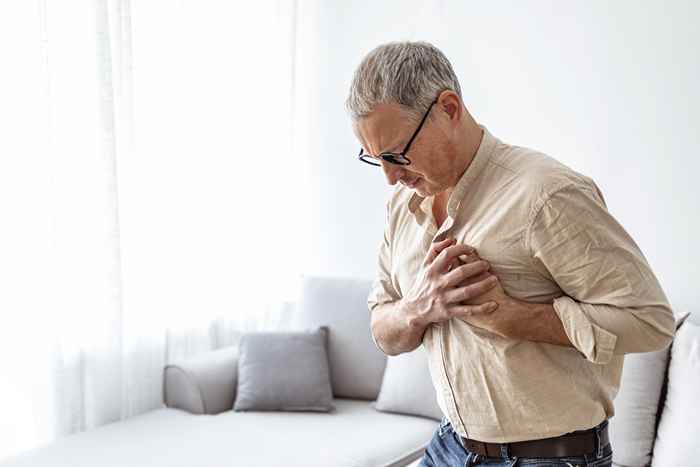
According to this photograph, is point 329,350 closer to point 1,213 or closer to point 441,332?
point 1,213

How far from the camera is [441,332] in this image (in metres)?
1.37

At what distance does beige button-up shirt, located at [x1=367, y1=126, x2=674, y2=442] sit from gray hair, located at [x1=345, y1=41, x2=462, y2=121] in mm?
150

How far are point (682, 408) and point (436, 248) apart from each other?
1.44 meters

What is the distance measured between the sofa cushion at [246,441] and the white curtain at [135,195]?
29 cm

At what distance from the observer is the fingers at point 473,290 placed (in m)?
1.22

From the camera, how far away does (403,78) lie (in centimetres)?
124

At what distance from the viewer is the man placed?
116 cm

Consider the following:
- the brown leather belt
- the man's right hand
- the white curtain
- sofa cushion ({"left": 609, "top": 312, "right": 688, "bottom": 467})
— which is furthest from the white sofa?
the man's right hand

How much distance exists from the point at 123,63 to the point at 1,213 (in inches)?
30.2

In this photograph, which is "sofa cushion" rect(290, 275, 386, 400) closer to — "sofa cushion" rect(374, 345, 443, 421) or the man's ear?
A: "sofa cushion" rect(374, 345, 443, 421)

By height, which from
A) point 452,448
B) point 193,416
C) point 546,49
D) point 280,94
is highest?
point 546,49

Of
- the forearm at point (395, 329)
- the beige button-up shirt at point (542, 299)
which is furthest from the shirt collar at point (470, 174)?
the forearm at point (395, 329)

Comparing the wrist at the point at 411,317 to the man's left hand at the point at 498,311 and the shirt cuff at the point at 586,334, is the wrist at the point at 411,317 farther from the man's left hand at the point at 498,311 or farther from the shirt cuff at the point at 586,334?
the shirt cuff at the point at 586,334

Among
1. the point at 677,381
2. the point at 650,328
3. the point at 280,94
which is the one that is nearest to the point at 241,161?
the point at 280,94
